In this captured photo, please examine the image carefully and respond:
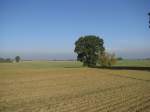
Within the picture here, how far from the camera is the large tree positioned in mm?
69812

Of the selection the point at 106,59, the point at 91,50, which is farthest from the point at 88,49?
the point at 106,59

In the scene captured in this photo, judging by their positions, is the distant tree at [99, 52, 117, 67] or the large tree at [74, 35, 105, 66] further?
the distant tree at [99, 52, 117, 67]

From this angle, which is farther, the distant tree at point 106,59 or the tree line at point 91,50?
the distant tree at point 106,59

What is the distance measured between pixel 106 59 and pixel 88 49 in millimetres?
8186

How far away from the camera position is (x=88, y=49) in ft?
229

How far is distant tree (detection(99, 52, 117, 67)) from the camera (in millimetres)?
73156

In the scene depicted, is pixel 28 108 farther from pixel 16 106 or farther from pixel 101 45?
pixel 101 45

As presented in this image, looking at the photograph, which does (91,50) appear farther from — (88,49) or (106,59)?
(106,59)

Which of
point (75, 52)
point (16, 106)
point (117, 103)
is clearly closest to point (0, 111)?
point (16, 106)

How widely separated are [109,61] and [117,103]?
6440 cm

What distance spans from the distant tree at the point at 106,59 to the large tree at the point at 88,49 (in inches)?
67.9

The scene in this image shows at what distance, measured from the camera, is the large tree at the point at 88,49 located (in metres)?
69.8

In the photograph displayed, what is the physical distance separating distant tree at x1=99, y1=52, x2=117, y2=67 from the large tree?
1724 millimetres

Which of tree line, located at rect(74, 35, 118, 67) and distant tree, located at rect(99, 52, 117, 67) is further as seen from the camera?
distant tree, located at rect(99, 52, 117, 67)
